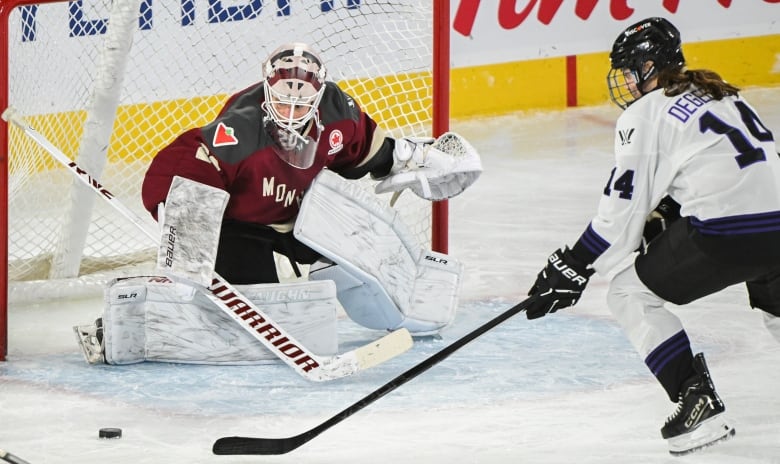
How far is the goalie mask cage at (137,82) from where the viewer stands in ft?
13.3

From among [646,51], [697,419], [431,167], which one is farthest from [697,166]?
[431,167]

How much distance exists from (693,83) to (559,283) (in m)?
0.46

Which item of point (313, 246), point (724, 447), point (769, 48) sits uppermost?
point (769, 48)

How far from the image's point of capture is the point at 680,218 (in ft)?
8.89

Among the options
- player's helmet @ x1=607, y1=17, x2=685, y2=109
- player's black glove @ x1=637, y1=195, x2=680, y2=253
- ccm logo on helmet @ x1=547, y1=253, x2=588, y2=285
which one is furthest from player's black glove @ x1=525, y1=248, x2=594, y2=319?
player's helmet @ x1=607, y1=17, x2=685, y2=109

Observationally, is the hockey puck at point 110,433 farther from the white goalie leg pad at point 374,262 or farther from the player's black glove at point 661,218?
the player's black glove at point 661,218

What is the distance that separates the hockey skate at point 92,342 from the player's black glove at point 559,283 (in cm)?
119

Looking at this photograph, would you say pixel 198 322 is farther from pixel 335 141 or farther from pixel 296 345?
pixel 335 141

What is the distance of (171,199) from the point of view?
10.5 ft

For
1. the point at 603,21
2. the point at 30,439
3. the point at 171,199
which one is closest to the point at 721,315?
the point at 171,199

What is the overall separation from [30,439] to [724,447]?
1.37 m

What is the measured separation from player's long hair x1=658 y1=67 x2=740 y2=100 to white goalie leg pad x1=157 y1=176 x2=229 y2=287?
3.48ft

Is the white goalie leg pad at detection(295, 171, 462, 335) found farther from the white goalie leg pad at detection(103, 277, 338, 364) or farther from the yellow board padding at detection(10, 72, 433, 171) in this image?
the yellow board padding at detection(10, 72, 433, 171)

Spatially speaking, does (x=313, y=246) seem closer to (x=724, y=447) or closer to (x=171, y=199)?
(x=171, y=199)
